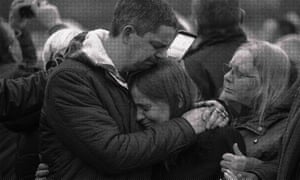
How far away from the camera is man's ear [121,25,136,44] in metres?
2.06

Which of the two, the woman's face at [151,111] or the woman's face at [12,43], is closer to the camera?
the woman's face at [151,111]

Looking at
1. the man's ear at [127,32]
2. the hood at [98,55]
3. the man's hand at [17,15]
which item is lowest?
the man's hand at [17,15]

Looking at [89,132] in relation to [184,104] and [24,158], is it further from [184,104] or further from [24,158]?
[24,158]

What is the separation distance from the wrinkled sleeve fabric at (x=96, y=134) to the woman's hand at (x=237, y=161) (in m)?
0.24

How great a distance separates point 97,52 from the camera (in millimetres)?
2041

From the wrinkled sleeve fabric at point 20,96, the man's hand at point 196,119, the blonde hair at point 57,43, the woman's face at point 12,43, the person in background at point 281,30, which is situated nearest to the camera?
the man's hand at point 196,119

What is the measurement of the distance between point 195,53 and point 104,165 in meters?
1.34

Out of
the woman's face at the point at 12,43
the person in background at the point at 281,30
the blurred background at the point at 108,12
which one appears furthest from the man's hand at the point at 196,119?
the person in background at the point at 281,30

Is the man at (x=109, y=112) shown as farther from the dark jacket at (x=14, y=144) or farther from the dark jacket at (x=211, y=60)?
the dark jacket at (x=211, y=60)

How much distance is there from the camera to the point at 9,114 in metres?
2.28

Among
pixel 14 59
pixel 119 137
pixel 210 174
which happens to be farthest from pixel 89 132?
pixel 14 59

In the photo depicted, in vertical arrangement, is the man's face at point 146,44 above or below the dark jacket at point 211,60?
above

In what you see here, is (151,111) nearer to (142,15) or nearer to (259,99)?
(142,15)

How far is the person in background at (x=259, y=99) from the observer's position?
2.32 metres
